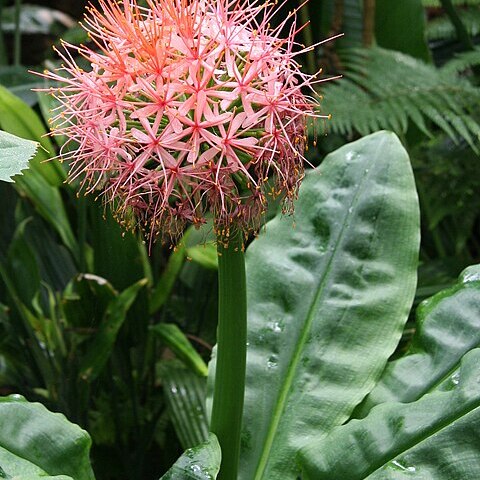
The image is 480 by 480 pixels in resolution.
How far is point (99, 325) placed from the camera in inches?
52.6

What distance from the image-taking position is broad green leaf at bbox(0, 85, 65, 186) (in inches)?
55.2

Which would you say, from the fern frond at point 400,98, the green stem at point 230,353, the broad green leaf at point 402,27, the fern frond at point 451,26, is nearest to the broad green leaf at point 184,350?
the green stem at point 230,353

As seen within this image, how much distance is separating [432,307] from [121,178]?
47cm

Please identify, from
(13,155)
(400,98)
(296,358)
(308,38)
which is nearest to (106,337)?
(296,358)

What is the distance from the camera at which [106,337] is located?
1.24m

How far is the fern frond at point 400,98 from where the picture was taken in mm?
1546

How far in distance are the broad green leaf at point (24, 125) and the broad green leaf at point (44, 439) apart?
68 cm

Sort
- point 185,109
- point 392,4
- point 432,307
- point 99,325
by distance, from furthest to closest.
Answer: point 392,4, point 99,325, point 432,307, point 185,109

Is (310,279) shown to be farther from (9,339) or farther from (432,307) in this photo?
(9,339)

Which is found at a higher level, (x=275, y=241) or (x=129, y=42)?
(x=129, y=42)

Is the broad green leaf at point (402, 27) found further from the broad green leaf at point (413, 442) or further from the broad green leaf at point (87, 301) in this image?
the broad green leaf at point (413, 442)

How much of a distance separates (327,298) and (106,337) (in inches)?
16.9

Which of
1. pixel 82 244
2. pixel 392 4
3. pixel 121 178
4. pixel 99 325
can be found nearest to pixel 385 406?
pixel 121 178

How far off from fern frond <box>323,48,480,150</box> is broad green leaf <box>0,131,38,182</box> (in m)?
0.98
